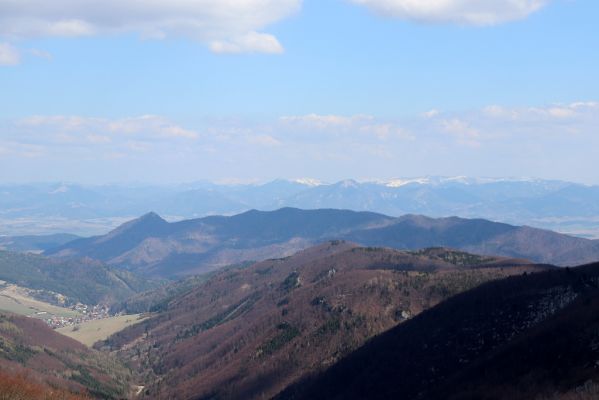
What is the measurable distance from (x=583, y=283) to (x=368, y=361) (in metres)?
54.6

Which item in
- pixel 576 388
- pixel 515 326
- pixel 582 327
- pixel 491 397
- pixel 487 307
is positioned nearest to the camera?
pixel 576 388

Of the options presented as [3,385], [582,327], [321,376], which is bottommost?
[321,376]

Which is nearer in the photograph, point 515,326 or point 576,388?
point 576,388

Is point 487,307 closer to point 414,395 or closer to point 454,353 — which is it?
point 454,353

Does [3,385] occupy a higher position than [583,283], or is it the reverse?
[583,283]

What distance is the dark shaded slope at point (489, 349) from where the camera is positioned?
363 feet

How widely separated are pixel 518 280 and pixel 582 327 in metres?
77.5

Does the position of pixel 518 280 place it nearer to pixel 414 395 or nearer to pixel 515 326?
pixel 515 326

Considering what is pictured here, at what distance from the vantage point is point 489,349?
149 metres

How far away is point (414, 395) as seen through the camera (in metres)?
145

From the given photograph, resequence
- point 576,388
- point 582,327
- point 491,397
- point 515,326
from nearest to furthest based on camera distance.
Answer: point 576,388, point 491,397, point 582,327, point 515,326

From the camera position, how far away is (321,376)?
619ft

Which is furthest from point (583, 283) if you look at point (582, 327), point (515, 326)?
point (582, 327)

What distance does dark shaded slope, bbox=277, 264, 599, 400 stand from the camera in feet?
363
